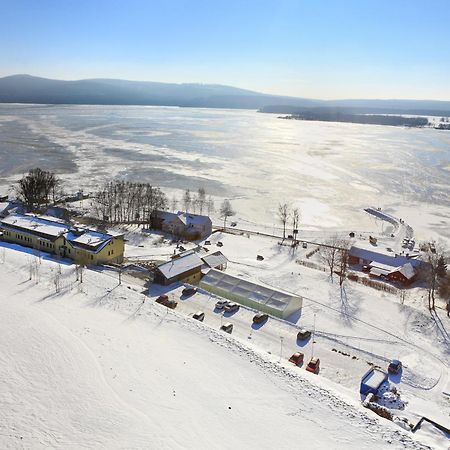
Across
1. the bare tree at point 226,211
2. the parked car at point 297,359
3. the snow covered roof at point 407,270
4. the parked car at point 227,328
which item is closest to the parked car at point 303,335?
the parked car at point 297,359

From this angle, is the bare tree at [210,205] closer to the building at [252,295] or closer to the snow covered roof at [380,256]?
the snow covered roof at [380,256]

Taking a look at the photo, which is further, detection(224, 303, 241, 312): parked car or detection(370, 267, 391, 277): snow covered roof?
detection(370, 267, 391, 277): snow covered roof

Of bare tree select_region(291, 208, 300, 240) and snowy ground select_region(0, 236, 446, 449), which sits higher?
snowy ground select_region(0, 236, 446, 449)

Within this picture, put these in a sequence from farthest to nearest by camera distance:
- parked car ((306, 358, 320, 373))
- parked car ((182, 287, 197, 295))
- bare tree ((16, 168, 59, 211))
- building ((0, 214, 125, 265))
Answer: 1. bare tree ((16, 168, 59, 211))
2. building ((0, 214, 125, 265))
3. parked car ((182, 287, 197, 295))
4. parked car ((306, 358, 320, 373))

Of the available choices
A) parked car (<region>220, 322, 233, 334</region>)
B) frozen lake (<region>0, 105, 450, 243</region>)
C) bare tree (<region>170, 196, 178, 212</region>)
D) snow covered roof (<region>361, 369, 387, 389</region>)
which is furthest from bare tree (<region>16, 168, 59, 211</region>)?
snow covered roof (<region>361, 369, 387, 389</region>)

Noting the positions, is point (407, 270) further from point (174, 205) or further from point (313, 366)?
point (174, 205)

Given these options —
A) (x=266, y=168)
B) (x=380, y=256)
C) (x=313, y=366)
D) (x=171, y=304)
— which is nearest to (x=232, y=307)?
(x=171, y=304)

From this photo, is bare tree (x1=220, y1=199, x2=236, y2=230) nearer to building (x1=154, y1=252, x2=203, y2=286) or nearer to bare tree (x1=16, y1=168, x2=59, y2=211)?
building (x1=154, y1=252, x2=203, y2=286)
